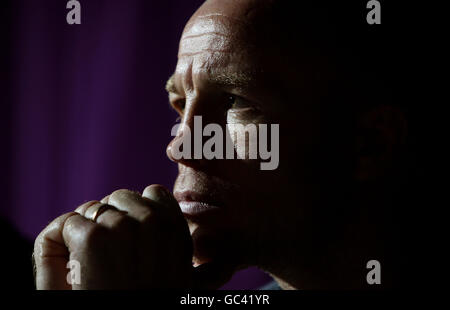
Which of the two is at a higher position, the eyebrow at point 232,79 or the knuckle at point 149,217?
the eyebrow at point 232,79

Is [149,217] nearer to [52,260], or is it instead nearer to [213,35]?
[52,260]

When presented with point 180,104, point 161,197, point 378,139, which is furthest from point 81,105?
point 378,139

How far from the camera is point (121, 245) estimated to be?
84 centimetres

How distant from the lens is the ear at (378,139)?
3.52 ft

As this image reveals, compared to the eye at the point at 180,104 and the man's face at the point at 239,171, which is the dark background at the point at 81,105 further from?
the man's face at the point at 239,171

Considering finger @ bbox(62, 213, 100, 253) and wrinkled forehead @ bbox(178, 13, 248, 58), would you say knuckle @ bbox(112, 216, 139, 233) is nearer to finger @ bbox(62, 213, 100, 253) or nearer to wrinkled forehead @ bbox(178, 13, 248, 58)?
finger @ bbox(62, 213, 100, 253)

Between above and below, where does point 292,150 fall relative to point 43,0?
below

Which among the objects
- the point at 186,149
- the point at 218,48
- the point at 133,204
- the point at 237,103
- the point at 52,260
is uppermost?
the point at 218,48

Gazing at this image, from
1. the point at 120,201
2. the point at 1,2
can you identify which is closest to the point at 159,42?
the point at 1,2

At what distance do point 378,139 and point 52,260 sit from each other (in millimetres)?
774

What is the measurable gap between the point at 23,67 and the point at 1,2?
40 cm

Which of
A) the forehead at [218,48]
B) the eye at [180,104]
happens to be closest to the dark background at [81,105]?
the eye at [180,104]

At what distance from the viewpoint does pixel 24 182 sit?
99.5 inches
